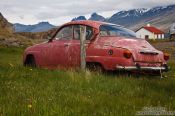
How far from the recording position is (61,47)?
1245 cm

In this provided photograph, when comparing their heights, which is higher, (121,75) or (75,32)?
(75,32)

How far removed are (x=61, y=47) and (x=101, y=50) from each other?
5.69 ft

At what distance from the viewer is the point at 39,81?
9227 mm

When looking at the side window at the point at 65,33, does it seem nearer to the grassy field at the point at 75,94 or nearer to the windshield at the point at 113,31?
the windshield at the point at 113,31

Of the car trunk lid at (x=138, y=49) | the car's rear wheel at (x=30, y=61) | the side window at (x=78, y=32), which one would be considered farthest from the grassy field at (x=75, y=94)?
the car's rear wheel at (x=30, y=61)

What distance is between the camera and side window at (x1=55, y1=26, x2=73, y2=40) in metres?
12.6

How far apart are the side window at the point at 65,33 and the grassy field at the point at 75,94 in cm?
225

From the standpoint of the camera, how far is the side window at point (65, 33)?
12.6 metres

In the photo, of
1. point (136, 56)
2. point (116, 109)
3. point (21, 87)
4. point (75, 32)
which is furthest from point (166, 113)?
point (75, 32)

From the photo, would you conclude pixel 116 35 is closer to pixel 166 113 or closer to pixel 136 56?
pixel 136 56

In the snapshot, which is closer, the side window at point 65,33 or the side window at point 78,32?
the side window at point 78,32

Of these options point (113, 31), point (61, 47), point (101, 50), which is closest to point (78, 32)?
point (61, 47)

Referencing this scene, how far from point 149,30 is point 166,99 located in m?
192

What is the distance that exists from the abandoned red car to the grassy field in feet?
3.63
